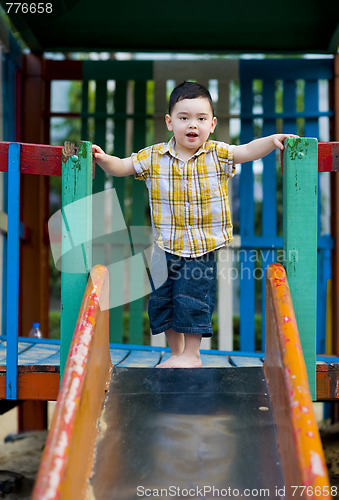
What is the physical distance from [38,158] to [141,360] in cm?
132

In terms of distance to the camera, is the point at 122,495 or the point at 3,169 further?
the point at 3,169

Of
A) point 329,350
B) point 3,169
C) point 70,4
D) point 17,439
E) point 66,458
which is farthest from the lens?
point 17,439

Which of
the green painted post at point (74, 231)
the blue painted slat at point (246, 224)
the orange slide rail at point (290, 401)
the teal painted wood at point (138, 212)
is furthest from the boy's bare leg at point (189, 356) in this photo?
the teal painted wood at point (138, 212)

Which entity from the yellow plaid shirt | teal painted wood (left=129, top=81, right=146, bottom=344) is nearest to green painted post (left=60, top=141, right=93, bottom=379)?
the yellow plaid shirt

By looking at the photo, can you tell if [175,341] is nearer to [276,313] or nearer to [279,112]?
[276,313]

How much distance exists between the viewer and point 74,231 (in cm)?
231

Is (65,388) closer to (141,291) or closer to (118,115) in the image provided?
(141,291)

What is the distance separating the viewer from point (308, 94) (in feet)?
15.4

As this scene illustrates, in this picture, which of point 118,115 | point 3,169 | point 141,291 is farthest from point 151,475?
point 118,115

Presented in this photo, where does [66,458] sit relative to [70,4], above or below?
below

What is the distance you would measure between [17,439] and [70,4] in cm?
374

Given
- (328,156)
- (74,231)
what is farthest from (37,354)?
(328,156)

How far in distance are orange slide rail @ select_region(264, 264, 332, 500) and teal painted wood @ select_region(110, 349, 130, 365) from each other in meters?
1.02

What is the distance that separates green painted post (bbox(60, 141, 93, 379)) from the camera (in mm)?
2289
